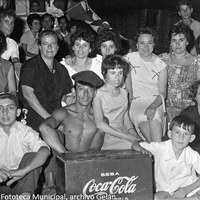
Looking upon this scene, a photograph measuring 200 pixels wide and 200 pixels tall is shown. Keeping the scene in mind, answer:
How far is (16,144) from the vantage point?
148 inches

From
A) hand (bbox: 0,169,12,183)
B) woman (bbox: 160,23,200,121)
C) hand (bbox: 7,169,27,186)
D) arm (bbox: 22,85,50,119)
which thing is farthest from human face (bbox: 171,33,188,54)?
hand (bbox: 0,169,12,183)

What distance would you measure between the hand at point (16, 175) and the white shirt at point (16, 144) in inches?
8.5

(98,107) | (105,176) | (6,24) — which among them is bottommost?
(105,176)

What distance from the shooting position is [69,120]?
13.7 ft

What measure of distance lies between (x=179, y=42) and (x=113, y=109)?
1.33m

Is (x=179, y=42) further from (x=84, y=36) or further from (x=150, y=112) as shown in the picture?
(x=84, y=36)

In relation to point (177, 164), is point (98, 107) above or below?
above

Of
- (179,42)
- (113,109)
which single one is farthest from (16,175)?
(179,42)

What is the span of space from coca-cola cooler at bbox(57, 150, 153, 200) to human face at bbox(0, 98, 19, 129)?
0.61 metres

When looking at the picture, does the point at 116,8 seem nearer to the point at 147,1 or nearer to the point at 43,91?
the point at 147,1

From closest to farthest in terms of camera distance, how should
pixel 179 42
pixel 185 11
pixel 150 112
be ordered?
pixel 150 112 < pixel 179 42 < pixel 185 11

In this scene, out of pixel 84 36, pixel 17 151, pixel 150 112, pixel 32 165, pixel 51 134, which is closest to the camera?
pixel 32 165

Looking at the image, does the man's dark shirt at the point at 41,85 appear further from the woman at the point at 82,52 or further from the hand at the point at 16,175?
the hand at the point at 16,175

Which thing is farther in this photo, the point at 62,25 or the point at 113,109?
the point at 62,25
